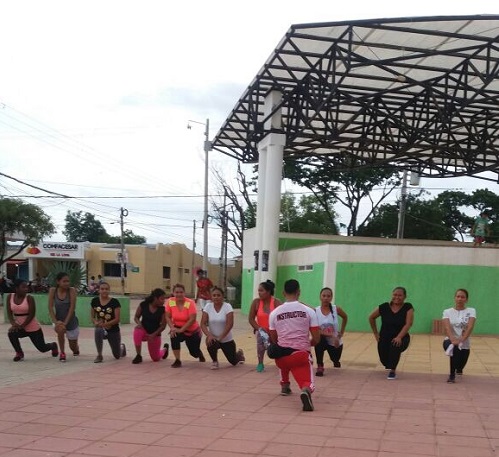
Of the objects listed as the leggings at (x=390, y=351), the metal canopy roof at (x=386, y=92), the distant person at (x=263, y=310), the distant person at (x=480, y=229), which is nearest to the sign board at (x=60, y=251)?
the metal canopy roof at (x=386, y=92)

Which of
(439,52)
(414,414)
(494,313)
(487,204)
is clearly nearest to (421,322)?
(494,313)

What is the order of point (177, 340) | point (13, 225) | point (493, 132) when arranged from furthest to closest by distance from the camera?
point (13, 225) < point (493, 132) < point (177, 340)

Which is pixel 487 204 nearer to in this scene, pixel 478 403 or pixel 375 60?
pixel 375 60

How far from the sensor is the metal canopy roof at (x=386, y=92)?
622 inches

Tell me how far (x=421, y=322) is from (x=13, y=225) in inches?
908

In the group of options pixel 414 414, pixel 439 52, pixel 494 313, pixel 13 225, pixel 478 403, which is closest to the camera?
pixel 414 414

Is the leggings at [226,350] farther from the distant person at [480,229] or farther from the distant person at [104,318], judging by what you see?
the distant person at [480,229]

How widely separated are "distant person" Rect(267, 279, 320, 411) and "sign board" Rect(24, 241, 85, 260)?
43.1m

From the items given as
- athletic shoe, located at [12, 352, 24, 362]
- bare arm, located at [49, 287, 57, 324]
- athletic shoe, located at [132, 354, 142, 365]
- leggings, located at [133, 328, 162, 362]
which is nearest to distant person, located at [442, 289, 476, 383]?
leggings, located at [133, 328, 162, 362]

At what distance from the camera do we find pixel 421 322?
56.7 ft

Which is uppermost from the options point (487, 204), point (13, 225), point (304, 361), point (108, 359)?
point (487, 204)

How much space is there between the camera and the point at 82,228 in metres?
95.1

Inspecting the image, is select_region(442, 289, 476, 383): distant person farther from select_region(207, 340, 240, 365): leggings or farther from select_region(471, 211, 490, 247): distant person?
select_region(471, 211, 490, 247): distant person

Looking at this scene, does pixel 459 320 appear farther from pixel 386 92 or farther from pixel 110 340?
pixel 386 92
